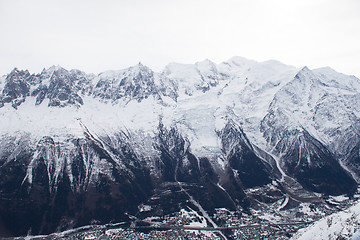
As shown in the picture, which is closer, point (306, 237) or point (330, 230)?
point (330, 230)

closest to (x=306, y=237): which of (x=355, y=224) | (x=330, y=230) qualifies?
(x=330, y=230)

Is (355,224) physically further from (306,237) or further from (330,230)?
(306,237)

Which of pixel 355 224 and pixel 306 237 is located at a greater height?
pixel 355 224

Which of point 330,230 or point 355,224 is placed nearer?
point 355,224

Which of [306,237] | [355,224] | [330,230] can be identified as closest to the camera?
[355,224]

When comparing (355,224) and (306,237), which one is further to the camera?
(306,237)

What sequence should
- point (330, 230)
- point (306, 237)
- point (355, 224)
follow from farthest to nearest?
1. point (306, 237)
2. point (330, 230)
3. point (355, 224)
